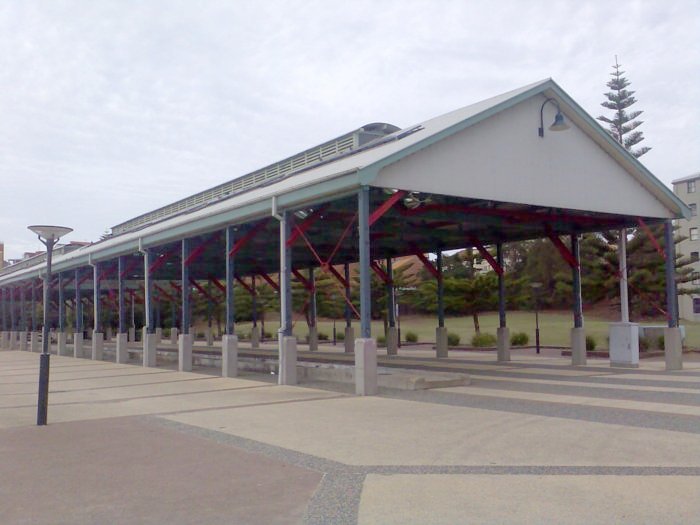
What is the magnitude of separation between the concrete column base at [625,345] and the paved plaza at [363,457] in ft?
20.8

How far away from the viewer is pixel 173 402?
15.1 m

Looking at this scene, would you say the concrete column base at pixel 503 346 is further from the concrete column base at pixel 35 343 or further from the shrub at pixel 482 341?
the concrete column base at pixel 35 343

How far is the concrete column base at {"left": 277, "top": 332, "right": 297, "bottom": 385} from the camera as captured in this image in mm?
18469

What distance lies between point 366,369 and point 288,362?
3.78 metres

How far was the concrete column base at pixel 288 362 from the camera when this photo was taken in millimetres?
18469

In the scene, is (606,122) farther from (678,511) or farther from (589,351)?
(678,511)

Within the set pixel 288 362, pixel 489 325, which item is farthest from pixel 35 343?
pixel 489 325

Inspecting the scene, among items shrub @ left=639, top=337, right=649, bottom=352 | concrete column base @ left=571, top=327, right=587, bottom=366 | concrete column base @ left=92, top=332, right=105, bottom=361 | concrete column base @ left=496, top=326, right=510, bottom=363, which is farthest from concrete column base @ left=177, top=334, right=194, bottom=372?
shrub @ left=639, top=337, right=649, bottom=352

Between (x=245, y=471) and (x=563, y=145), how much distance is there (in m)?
14.8

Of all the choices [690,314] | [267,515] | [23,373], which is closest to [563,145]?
[267,515]

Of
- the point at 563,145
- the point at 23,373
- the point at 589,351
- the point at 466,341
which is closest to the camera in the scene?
the point at 563,145

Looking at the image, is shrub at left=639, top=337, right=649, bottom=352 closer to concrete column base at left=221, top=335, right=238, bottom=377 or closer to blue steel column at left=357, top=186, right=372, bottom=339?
concrete column base at left=221, top=335, right=238, bottom=377

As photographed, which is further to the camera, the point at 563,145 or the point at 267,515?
the point at 563,145

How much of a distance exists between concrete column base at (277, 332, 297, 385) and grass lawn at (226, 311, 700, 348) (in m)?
24.2
